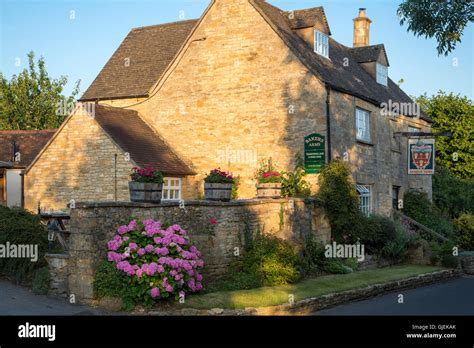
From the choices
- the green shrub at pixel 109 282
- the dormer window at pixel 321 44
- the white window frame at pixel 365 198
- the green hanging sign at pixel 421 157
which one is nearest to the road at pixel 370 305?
the green shrub at pixel 109 282

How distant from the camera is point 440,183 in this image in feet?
119

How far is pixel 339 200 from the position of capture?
22000 millimetres

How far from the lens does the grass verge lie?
548 inches

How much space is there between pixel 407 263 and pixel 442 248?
1471 mm

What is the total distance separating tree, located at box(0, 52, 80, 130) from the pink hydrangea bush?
1326 inches

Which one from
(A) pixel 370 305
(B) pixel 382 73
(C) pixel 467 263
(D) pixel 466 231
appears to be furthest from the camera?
(B) pixel 382 73

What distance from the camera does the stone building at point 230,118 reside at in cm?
2327

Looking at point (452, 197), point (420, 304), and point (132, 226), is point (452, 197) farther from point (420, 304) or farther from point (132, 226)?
point (132, 226)

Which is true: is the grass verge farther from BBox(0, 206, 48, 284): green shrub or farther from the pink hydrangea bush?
BBox(0, 206, 48, 284): green shrub

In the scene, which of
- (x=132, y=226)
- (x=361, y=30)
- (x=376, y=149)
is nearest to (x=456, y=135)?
(x=361, y=30)

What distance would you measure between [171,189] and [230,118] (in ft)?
11.7

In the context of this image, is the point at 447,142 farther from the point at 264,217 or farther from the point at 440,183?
the point at 264,217

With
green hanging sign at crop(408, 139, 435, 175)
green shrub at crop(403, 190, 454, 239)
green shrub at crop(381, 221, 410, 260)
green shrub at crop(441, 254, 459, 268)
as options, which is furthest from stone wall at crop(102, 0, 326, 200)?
green shrub at crop(403, 190, 454, 239)
